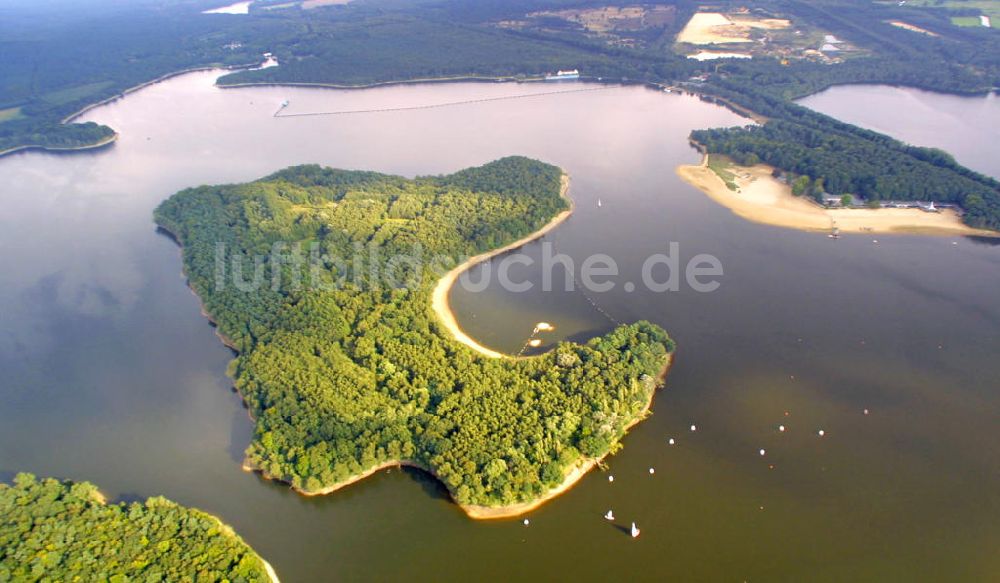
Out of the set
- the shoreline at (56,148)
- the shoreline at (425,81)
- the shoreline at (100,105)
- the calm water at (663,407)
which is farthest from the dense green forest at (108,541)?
the shoreline at (425,81)

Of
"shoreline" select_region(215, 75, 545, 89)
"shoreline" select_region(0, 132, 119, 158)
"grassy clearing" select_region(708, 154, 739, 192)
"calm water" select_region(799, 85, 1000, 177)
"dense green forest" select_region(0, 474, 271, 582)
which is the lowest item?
"dense green forest" select_region(0, 474, 271, 582)

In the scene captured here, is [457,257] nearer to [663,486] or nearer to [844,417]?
[663,486]

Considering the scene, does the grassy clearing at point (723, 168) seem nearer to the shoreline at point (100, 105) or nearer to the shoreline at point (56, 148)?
the shoreline at point (100, 105)

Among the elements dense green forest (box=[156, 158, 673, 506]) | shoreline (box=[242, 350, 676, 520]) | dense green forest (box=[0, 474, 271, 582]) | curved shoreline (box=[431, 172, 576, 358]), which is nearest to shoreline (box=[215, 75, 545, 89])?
curved shoreline (box=[431, 172, 576, 358])

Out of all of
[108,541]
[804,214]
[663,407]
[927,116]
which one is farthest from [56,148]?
[927,116]

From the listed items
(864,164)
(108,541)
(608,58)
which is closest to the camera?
(108,541)

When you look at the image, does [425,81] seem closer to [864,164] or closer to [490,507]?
[864,164]

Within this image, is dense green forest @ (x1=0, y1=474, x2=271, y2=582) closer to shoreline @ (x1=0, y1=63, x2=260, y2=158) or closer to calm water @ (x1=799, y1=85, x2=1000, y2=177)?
shoreline @ (x1=0, y1=63, x2=260, y2=158)
